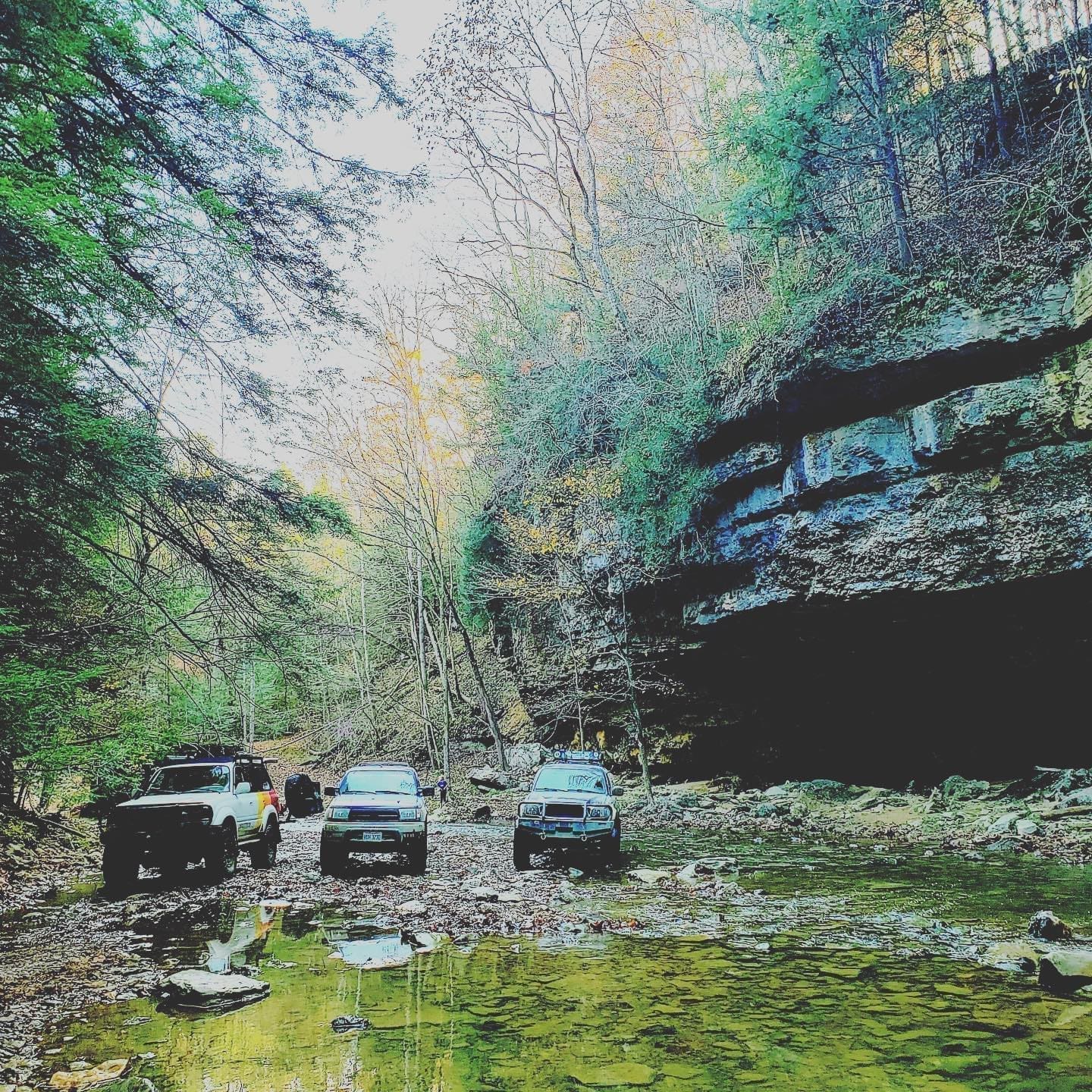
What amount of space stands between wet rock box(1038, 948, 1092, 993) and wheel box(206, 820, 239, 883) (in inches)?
398

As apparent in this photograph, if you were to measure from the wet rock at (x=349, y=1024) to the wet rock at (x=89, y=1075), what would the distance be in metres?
1.20

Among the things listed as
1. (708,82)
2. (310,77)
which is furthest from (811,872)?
(708,82)

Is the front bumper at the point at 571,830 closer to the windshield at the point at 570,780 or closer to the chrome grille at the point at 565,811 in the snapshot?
the chrome grille at the point at 565,811

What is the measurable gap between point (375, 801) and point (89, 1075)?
7.90 meters

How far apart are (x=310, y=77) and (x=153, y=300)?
8.46 feet

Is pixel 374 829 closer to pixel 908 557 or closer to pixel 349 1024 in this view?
pixel 349 1024

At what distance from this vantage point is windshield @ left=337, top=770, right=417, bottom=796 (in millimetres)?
12469

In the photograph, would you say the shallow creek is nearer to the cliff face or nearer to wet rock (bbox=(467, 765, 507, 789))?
the cliff face

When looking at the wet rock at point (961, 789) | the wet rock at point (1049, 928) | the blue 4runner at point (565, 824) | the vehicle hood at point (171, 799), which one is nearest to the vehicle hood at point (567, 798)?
the blue 4runner at point (565, 824)

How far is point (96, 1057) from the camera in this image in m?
4.28

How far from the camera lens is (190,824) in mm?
10383

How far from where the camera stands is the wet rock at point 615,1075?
12.9 ft

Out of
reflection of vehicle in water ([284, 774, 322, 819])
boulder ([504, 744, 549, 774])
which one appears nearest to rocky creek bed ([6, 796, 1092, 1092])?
reflection of vehicle in water ([284, 774, 322, 819])

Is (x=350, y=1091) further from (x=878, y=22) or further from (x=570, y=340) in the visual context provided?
(x=570, y=340)
